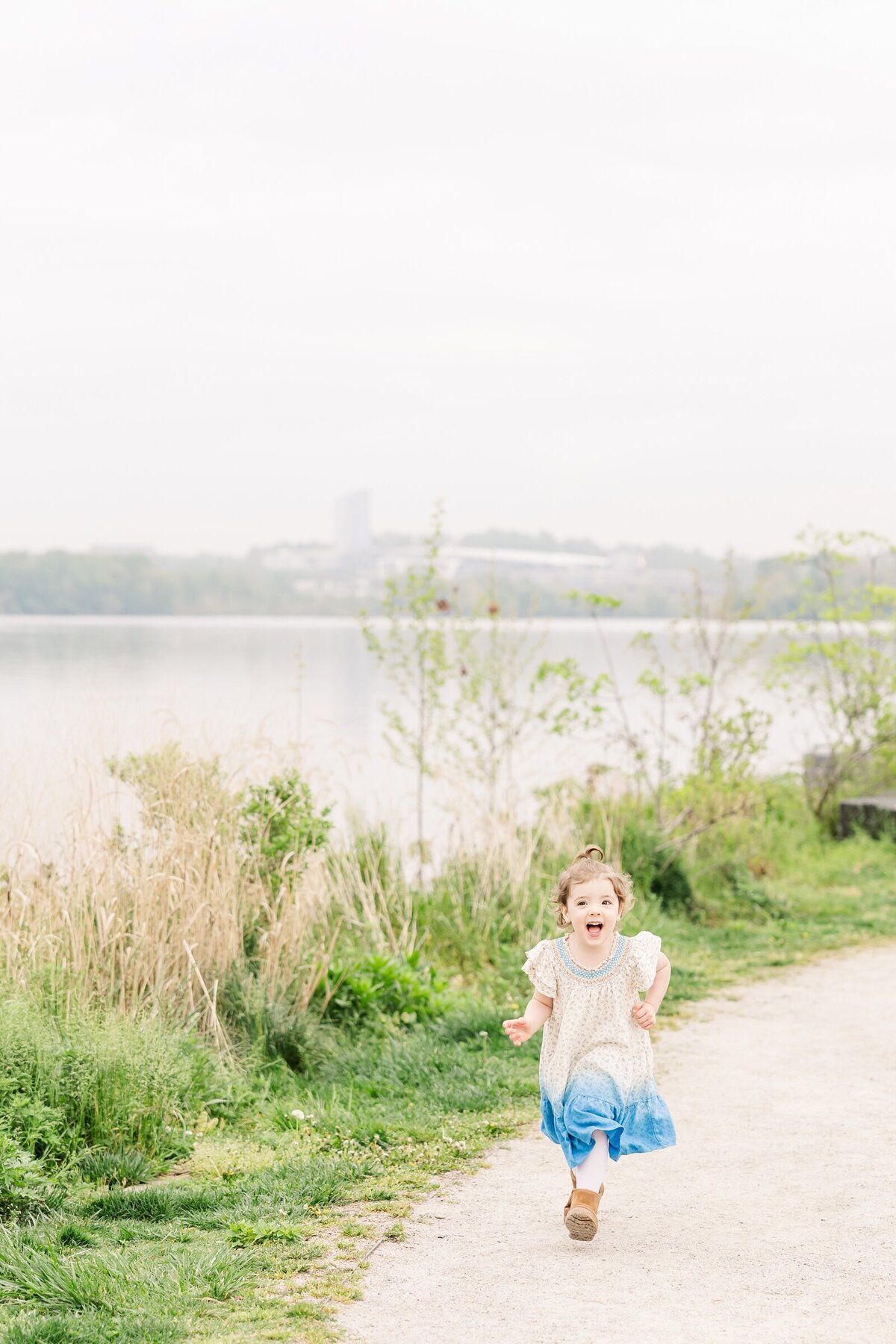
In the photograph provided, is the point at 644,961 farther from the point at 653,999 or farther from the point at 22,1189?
the point at 22,1189

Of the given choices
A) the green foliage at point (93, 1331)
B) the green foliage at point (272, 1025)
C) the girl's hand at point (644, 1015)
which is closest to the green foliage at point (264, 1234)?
the green foliage at point (93, 1331)

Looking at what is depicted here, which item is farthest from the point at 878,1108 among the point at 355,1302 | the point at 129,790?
the point at 129,790

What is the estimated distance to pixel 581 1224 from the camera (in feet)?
13.4

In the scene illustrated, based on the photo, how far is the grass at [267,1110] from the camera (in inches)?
150

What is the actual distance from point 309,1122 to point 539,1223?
1395 millimetres

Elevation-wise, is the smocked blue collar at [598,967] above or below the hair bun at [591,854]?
below

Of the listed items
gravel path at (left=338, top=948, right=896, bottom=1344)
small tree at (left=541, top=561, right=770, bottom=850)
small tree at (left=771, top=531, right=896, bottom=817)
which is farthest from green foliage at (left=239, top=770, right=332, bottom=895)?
small tree at (left=771, top=531, right=896, bottom=817)

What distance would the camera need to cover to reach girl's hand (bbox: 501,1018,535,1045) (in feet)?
13.8

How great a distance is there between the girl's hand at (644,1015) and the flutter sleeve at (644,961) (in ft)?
0.24

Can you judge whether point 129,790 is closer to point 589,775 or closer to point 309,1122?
point 309,1122

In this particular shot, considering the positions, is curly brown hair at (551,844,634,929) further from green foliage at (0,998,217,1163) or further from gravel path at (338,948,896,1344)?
green foliage at (0,998,217,1163)

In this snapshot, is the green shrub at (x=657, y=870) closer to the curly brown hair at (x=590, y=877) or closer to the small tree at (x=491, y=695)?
the small tree at (x=491, y=695)

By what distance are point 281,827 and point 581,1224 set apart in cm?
366

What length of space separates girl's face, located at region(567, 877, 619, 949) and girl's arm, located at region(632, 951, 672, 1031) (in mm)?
187
